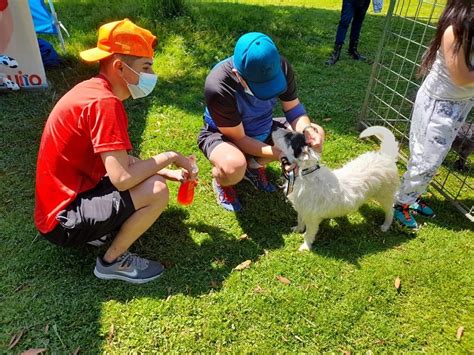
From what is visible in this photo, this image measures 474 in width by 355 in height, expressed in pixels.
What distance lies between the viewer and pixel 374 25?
8523 millimetres

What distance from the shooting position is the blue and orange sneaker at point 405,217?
3.37 metres

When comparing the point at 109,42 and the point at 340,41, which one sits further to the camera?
the point at 340,41

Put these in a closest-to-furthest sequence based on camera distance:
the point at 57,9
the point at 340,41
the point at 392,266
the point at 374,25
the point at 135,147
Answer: the point at 392,266 → the point at 135,147 → the point at 340,41 → the point at 57,9 → the point at 374,25

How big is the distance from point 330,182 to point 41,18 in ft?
16.7

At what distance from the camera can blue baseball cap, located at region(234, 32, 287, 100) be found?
2.61 metres

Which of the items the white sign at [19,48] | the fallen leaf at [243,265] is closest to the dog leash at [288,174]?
the fallen leaf at [243,265]

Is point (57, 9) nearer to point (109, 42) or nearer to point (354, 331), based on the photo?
point (109, 42)

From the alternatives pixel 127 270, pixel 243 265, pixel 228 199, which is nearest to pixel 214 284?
pixel 243 265

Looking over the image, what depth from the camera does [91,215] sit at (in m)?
2.48

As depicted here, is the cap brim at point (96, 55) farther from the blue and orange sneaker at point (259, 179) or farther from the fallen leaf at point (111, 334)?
the blue and orange sneaker at point (259, 179)

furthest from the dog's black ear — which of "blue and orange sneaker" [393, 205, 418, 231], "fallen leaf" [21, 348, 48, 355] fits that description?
"fallen leaf" [21, 348, 48, 355]

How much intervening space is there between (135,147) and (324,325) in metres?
2.65

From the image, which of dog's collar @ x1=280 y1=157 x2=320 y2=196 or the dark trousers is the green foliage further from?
dog's collar @ x1=280 y1=157 x2=320 y2=196

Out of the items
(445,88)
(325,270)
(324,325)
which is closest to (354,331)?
(324,325)
